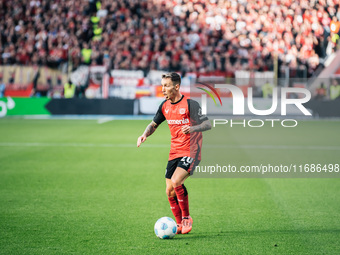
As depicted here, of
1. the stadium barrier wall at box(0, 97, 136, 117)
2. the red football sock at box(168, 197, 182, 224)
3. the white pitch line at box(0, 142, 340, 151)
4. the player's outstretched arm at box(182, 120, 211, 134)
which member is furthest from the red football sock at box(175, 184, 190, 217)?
the stadium barrier wall at box(0, 97, 136, 117)

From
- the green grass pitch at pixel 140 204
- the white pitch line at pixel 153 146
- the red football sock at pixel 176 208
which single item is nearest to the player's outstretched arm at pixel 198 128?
the red football sock at pixel 176 208

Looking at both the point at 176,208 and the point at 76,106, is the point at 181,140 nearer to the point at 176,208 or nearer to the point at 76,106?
the point at 176,208

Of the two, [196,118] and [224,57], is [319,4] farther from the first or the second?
[196,118]

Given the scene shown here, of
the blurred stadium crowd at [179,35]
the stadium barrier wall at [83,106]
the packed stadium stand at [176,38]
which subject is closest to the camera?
the stadium barrier wall at [83,106]

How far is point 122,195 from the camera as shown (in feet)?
26.8

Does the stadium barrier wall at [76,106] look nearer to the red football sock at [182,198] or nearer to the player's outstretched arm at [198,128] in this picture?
the red football sock at [182,198]

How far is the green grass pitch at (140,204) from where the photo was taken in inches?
215

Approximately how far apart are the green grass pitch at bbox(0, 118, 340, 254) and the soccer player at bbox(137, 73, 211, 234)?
0.44m

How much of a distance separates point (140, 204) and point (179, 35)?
21883 mm

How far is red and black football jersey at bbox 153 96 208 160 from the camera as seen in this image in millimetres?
5840

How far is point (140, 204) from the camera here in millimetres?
7535

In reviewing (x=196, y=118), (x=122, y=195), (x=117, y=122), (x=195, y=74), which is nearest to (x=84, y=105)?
(x=117, y=122)

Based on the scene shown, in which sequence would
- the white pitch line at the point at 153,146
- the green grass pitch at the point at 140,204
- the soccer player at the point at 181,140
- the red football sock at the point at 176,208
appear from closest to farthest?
the green grass pitch at the point at 140,204 < the soccer player at the point at 181,140 < the red football sock at the point at 176,208 < the white pitch line at the point at 153,146

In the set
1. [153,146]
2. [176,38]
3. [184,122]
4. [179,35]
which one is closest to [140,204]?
[184,122]
